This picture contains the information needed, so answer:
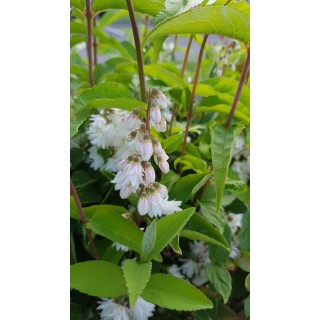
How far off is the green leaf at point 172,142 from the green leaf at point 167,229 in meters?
0.18

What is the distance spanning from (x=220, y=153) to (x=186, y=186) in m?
0.12

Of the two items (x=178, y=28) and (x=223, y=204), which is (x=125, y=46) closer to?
(x=223, y=204)

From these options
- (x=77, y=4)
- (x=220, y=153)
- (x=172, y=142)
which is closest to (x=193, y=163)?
(x=172, y=142)

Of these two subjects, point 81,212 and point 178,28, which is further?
point 81,212

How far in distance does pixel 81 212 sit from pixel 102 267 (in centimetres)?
7

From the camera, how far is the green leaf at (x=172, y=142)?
2.38 ft

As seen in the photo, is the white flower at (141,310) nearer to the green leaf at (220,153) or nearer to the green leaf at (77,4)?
the green leaf at (220,153)

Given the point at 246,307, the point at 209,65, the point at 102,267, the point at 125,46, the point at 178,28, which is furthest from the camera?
the point at 209,65

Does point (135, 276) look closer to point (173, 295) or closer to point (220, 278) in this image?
point (173, 295)

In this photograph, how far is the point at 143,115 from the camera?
63cm

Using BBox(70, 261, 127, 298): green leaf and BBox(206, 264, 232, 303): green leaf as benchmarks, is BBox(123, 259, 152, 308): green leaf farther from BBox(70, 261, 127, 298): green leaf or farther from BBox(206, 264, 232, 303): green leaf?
BBox(206, 264, 232, 303): green leaf

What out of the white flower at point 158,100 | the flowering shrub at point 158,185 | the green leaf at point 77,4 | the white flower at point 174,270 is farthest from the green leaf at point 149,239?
the green leaf at point 77,4

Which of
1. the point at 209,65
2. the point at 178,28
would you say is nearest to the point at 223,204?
the point at 178,28

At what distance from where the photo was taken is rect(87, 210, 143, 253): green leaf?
60 cm
